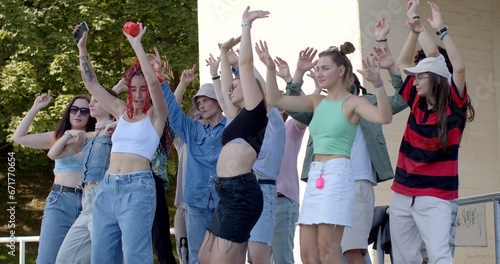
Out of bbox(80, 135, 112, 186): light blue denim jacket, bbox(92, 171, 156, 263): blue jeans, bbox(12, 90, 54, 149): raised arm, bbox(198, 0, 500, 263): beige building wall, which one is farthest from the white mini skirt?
bbox(198, 0, 500, 263): beige building wall

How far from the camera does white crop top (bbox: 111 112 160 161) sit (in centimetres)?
632

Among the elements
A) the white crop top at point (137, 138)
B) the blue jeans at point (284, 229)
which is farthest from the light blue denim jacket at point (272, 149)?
the white crop top at point (137, 138)

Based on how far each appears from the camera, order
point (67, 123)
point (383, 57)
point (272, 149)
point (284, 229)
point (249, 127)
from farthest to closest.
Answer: point (67, 123) < point (284, 229) < point (272, 149) < point (383, 57) < point (249, 127)

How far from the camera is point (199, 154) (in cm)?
742

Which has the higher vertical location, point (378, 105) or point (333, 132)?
point (378, 105)

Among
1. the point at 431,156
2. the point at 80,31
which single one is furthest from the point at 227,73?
the point at 431,156

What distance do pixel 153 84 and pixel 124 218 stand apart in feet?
3.18

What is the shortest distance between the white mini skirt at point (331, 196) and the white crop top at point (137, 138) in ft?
4.27

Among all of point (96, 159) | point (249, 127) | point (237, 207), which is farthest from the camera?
point (96, 159)

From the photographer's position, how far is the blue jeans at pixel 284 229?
283 inches

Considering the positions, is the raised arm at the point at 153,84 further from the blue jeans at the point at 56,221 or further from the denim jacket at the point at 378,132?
the blue jeans at the point at 56,221

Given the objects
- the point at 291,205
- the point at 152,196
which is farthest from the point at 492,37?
the point at 152,196

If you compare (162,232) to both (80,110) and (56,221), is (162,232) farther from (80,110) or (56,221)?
(80,110)

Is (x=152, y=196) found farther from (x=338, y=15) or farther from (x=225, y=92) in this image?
(x=338, y=15)
